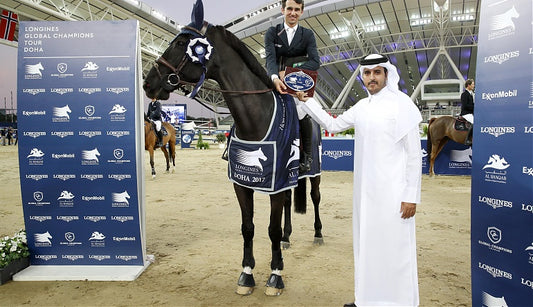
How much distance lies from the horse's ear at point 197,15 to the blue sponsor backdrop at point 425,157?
853 centimetres

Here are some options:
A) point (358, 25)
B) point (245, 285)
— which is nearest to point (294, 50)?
Answer: point (245, 285)

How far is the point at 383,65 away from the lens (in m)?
2.24

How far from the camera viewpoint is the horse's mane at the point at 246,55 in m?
2.82

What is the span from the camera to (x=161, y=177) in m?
9.81

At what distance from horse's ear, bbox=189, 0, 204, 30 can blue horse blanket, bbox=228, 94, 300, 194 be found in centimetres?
85

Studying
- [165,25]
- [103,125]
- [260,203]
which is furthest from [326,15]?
[103,125]

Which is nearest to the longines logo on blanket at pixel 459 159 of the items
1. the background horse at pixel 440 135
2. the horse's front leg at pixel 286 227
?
the background horse at pixel 440 135

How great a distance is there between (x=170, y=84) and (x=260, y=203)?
410 cm

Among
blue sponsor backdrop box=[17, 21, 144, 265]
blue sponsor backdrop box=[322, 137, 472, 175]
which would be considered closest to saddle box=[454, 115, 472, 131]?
blue sponsor backdrop box=[322, 137, 472, 175]

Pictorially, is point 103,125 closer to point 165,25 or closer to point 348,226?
point 348,226

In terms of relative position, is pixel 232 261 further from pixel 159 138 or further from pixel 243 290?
pixel 159 138

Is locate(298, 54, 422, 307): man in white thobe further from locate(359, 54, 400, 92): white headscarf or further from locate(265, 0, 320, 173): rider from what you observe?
locate(265, 0, 320, 173): rider

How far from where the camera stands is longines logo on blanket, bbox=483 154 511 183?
2082 mm

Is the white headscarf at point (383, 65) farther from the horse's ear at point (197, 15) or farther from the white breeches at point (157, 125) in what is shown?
the white breeches at point (157, 125)
